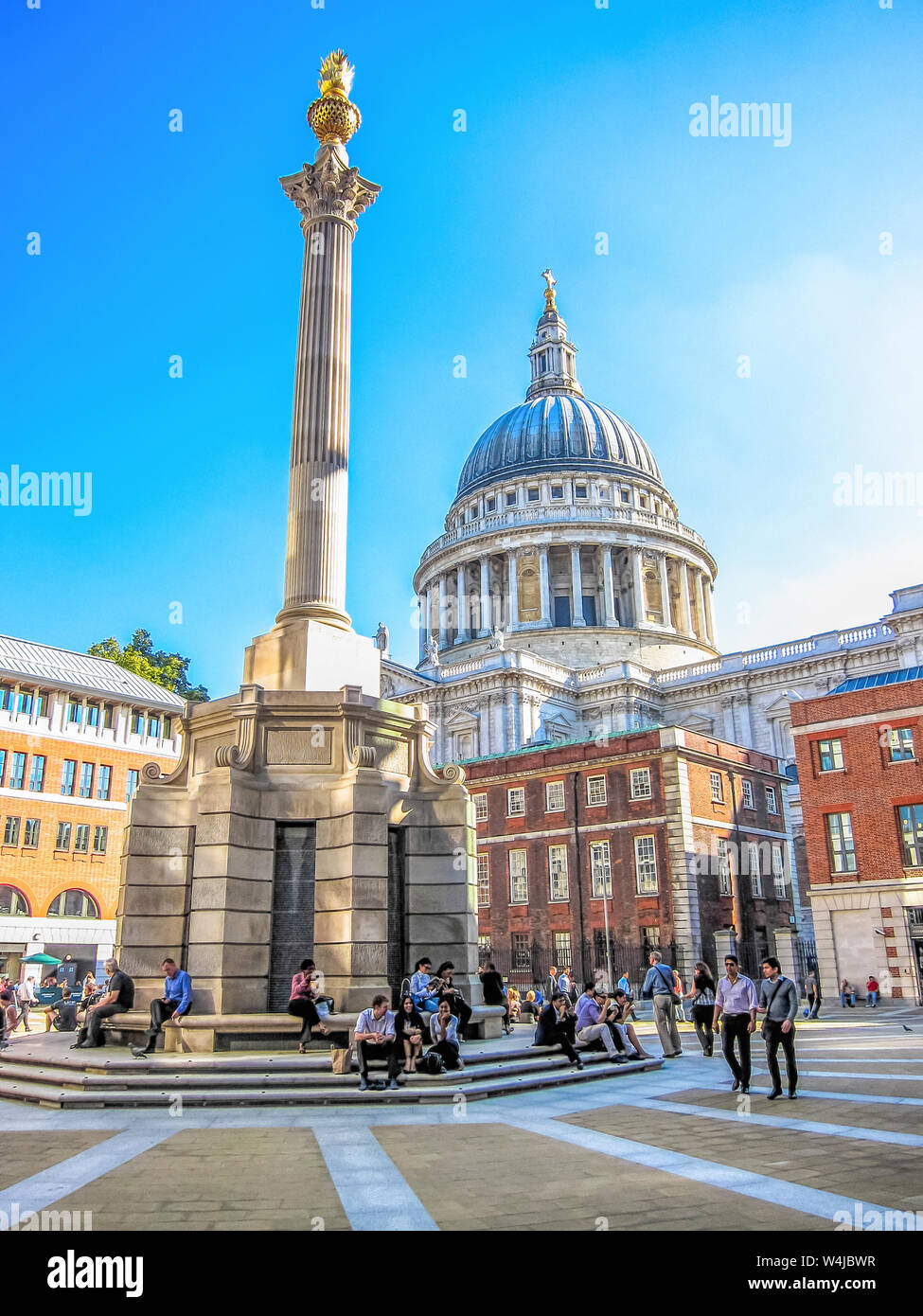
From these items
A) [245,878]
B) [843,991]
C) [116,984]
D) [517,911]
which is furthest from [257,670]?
[517,911]

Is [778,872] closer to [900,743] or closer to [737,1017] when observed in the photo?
[900,743]

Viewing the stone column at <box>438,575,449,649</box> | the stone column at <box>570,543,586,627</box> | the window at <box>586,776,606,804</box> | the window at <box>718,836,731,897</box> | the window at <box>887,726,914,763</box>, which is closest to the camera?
the window at <box>887,726,914,763</box>

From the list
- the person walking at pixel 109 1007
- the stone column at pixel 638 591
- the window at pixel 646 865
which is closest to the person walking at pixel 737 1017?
the person walking at pixel 109 1007

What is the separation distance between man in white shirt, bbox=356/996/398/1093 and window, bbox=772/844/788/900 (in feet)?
150

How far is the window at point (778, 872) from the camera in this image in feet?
178

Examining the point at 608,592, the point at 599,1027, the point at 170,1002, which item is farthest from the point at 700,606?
the point at 170,1002

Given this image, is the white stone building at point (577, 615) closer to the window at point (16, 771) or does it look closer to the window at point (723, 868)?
the window at point (723, 868)

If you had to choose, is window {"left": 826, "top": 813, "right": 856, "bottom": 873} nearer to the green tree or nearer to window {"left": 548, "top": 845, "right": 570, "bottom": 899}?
window {"left": 548, "top": 845, "right": 570, "bottom": 899}

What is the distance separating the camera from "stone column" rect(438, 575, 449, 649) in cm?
10712

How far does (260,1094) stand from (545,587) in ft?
296

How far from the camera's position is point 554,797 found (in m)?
50.8

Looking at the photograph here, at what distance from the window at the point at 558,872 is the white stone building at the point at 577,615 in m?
18.7

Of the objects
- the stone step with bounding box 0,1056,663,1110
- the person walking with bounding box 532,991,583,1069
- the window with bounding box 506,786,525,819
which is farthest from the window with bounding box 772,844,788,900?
the stone step with bounding box 0,1056,663,1110

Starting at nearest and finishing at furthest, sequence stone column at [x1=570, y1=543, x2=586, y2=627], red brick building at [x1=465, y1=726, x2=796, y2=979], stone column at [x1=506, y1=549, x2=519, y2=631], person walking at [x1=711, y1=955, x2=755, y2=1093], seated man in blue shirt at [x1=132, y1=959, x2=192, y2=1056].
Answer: person walking at [x1=711, y1=955, x2=755, y2=1093], seated man in blue shirt at [x1=132, y1=959, x2=192, y2=1056], red brick building at [x1=465, y1=726, x2=796, y2=979], stone column at [x1=570, y1=543, x2=586, y2=627], stone column at [x1=506, y1=549, x2=519, y2=631]
